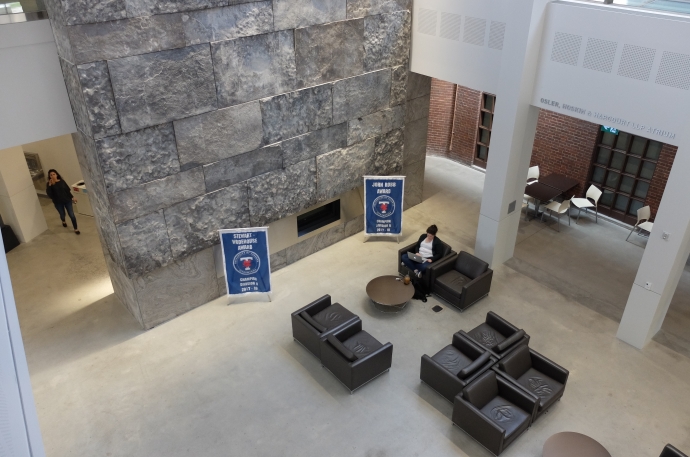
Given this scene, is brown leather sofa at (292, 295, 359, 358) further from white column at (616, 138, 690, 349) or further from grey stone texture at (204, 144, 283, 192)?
white column at (616, 138, 690, 349)

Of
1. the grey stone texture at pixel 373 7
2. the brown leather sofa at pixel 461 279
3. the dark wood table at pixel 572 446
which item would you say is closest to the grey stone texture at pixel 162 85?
the grey stone texture at pixel 373 7

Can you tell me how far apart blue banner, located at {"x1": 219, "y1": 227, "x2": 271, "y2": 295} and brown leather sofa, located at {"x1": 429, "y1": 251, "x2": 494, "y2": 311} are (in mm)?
2922

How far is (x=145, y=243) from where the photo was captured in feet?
27.2

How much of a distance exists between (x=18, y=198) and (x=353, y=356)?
25.0 ft

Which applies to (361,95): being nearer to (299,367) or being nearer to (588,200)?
(299,367)

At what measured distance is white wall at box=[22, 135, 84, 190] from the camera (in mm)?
11959

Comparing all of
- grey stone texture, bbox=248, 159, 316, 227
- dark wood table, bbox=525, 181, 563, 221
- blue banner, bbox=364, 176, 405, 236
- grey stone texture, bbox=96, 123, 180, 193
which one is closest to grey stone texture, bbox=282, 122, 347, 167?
grey stone texture, bbox=248, 159, 316, 227

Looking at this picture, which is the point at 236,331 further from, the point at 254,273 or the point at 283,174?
the point at 283,174

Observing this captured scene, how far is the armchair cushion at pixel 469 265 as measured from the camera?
9523 millimetres

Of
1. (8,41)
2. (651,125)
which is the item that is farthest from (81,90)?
(651,125)

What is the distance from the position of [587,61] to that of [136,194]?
6872 mm

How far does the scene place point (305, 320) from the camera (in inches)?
329

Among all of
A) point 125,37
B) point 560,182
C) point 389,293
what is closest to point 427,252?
point 389,293

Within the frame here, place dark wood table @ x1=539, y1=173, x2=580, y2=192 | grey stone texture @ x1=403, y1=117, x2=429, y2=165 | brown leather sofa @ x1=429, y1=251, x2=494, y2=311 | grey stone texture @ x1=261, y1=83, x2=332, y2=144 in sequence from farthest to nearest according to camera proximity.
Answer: dark wood table @ x1=539, y1=173, x2=580, y2=192 < grey stone texture @ x1=403, y1=117, x2=429, y2=165 < brown leather sofa @ x1=429, y1=251, x2=494, y2=311 < grey stone texture @ x1=261, y1=83, x2=332, y2=144
